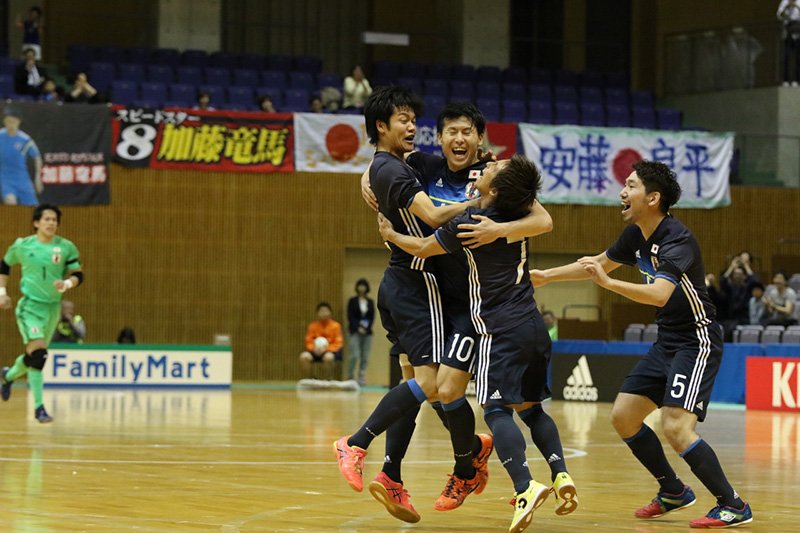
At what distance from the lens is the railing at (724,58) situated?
77.5 feet

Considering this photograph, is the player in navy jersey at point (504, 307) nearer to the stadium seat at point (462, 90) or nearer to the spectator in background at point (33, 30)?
the stadium seat at point (462, 90)

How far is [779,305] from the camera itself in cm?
1891

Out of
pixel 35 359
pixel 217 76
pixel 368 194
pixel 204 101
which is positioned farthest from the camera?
pixel 217 76

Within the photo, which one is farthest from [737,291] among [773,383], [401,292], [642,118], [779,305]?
[401,292]

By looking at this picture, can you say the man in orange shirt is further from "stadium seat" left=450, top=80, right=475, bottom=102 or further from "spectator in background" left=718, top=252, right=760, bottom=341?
"spectator in background" left=718, top=252, right=760, bottom=341

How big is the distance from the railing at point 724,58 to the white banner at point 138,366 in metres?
11.7

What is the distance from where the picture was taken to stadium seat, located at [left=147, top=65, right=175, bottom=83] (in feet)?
72.0

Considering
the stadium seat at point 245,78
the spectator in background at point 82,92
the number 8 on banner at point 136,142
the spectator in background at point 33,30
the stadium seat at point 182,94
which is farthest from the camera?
the stadium seat at point 245,78

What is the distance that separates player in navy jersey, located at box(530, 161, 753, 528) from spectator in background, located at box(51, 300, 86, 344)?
1450cm

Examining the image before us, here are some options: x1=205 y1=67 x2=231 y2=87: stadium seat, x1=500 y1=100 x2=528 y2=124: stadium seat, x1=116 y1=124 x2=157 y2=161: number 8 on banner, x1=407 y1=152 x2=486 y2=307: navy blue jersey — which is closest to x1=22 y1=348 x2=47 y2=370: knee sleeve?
x1=407 y1=152 x2=486 y2=307: navy blue jersey

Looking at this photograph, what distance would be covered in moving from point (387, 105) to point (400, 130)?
0.15 metres

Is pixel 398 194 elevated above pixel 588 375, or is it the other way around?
pixel 398 194

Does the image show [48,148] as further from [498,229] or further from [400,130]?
[498,229]

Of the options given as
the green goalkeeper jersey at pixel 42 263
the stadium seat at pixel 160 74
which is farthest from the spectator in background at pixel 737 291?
the green goalkeeper jersey at pixel 42 263
